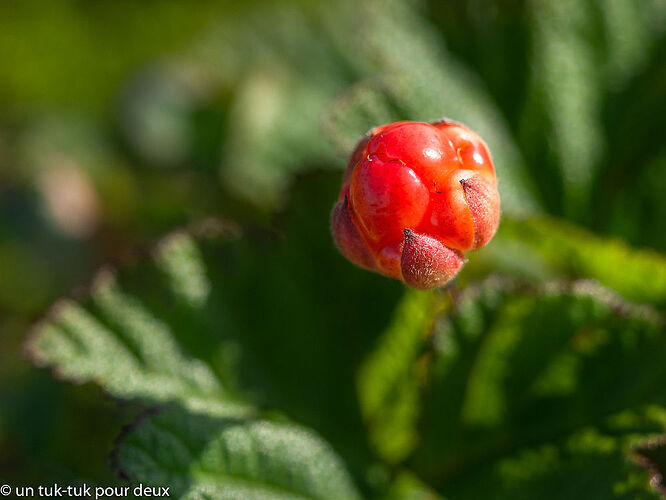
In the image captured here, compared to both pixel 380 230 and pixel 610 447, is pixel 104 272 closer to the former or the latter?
pixel 380 230

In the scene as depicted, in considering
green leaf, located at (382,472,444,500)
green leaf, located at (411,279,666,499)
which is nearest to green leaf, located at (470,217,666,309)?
green leaf, located at (411,279,666,499)

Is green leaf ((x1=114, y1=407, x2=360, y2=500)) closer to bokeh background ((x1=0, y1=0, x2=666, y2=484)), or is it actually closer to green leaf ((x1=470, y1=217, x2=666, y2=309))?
bokeh background ((x1=0, y1=0, x2=666, y2=484))

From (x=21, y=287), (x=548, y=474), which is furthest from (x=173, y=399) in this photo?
(x=21, y=287)

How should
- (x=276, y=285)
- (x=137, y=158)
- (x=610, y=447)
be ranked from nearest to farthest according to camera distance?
(x=610, y=447), (x=276, y=285), (x=137, y=158)

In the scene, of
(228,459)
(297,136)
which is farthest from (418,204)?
(297,136)

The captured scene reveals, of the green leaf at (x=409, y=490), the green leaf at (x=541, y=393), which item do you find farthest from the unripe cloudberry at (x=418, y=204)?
the green leaf at (x=409, y=490)

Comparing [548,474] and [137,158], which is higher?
[137,158]
